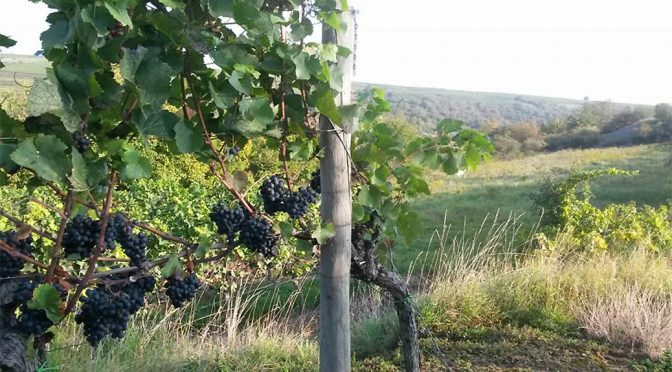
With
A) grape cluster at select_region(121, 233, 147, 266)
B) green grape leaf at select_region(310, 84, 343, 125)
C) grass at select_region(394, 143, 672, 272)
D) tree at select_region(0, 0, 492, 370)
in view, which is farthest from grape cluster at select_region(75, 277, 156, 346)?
grass at select_region(394, 143, 672, 272)

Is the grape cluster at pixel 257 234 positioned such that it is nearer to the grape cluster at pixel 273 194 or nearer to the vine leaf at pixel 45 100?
the grape cluster at pixel 273 194

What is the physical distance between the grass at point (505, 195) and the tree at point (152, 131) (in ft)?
19.7

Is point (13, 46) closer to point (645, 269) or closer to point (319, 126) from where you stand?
point (319, 126)

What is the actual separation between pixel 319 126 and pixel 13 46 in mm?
992

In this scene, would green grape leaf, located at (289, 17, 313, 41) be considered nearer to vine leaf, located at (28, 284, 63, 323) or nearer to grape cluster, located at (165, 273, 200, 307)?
grape cluster, located at (165, 273, 200, 307)

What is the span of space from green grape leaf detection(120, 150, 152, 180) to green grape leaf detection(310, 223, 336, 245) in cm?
66

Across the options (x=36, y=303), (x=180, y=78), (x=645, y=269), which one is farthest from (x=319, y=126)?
(x=645, y=269)

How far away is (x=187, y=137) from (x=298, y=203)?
1.98ft

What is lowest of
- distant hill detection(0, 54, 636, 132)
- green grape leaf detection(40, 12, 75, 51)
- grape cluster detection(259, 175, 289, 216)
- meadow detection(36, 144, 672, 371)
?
meadow detection(36, 144, 672, 371)

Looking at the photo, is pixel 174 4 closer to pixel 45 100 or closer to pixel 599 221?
pixel 45 100

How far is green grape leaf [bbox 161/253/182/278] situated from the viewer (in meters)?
1.96

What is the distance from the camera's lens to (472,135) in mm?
2598

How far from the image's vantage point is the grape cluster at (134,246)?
196cm

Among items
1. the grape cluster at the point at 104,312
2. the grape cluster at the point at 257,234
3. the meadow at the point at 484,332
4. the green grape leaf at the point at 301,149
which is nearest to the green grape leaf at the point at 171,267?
the grape cluster at the point at 104,312
